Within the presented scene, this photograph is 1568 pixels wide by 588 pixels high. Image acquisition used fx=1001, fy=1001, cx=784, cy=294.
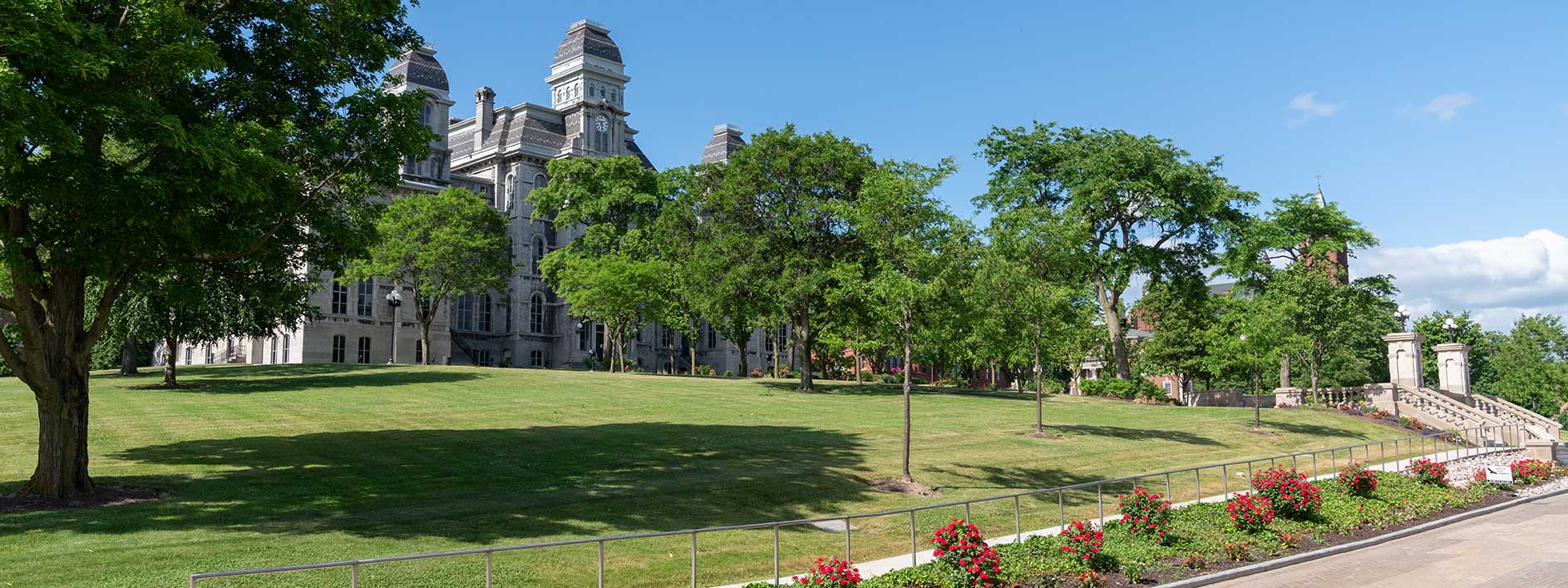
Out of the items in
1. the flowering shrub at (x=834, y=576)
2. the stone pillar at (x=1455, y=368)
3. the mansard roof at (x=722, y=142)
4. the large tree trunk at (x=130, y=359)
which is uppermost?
the mansard roof at (x=722, y=142)

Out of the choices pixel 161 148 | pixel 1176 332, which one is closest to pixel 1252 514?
pixel 161 148

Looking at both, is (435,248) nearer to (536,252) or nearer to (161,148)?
(536,252)

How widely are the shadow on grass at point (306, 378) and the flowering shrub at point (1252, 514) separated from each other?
33.6 meters

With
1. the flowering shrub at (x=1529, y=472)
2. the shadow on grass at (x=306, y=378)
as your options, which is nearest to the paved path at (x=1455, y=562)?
the flowering shrub at (x=1529, y=472)

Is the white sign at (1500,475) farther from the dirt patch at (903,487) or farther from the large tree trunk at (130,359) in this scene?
the large tree trunk at (130,359)

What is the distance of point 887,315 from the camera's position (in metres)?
25.6

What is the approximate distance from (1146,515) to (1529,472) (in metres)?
17.6

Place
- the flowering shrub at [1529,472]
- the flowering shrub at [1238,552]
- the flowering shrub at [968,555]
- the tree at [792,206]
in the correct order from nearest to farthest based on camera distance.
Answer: the flowering shrub at [968,555] → the flowering shrub at [1238,552] → the flowering shrub at [1529,472] → the tree at [792,206]

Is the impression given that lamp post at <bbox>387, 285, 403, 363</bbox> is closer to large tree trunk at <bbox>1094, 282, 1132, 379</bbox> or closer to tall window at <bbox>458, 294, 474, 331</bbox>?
tall window at <bbox>458, 294, 474, 331</bbox>

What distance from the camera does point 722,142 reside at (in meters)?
107

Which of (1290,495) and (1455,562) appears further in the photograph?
(1290,495)

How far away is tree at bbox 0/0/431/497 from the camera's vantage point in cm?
1513

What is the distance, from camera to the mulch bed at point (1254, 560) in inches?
628

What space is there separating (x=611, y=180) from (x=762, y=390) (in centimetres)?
2635
